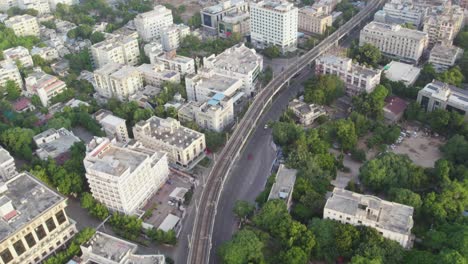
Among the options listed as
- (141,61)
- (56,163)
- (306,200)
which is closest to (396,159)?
(306,200)

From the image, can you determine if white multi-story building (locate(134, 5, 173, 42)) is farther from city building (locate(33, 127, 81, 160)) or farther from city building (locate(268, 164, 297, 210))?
city building (locate(268, 164, 297, 210))

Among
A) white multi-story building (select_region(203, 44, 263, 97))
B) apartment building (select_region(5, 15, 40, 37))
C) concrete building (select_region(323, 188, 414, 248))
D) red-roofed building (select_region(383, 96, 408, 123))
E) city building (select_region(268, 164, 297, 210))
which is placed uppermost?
apartment building (select_region(5, 15, 40, 37))

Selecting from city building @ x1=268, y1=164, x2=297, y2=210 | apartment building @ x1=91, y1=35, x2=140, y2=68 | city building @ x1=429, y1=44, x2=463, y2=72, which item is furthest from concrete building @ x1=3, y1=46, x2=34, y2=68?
city building @ x1=429, y1=44, x2=463, y2=72

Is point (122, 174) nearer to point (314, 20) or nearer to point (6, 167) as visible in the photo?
point (6, 167)

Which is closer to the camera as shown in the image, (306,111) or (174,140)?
(174,140)

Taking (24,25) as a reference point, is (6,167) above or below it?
below

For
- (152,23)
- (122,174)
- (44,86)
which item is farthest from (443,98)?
(44,86)
